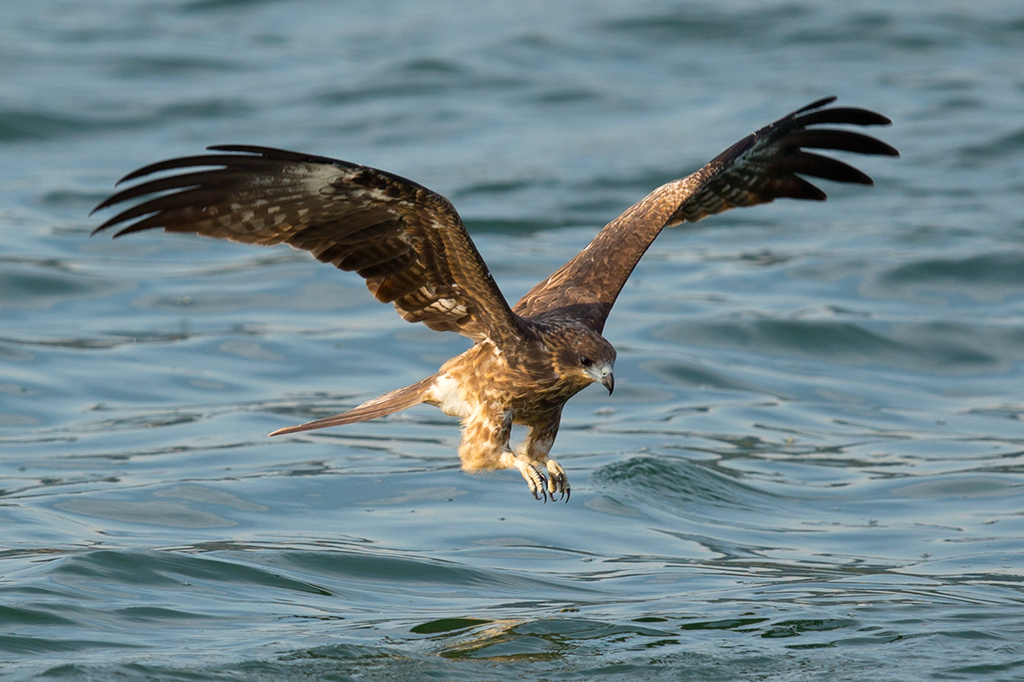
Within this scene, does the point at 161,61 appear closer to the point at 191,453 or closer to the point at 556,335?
the point at 191,453

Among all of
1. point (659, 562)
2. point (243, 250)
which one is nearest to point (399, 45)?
point (243, 250)

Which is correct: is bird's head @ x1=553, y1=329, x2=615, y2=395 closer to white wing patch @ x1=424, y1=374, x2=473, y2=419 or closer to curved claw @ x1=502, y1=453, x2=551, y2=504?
curved claw @ x1=502, y1=453, x2=551, y2=504

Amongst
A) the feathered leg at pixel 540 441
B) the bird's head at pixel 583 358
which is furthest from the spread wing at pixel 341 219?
the feathered leg at pixel 540 441

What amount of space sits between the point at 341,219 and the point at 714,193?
3.57 m

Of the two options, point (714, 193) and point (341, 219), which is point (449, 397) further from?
point (714, 193)

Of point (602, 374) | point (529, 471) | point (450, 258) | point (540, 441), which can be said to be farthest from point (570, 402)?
point (450, 258)

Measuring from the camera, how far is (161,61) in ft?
79.3

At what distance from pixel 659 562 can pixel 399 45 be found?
1777 cm

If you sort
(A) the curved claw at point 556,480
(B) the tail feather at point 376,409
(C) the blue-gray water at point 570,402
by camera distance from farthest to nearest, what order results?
(A) the curved claw at point 556,480 → (B) the tail feather at point 376,409 → (C) the blue-gray water at point 570,402

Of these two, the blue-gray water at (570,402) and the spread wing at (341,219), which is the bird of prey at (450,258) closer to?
the spread wing at (341,219)

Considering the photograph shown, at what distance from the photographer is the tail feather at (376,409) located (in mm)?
7719

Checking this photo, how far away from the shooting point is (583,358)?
7.45 meters

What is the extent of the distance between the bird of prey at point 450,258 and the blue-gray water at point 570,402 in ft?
3.61

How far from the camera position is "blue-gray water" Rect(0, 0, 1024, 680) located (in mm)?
7602
